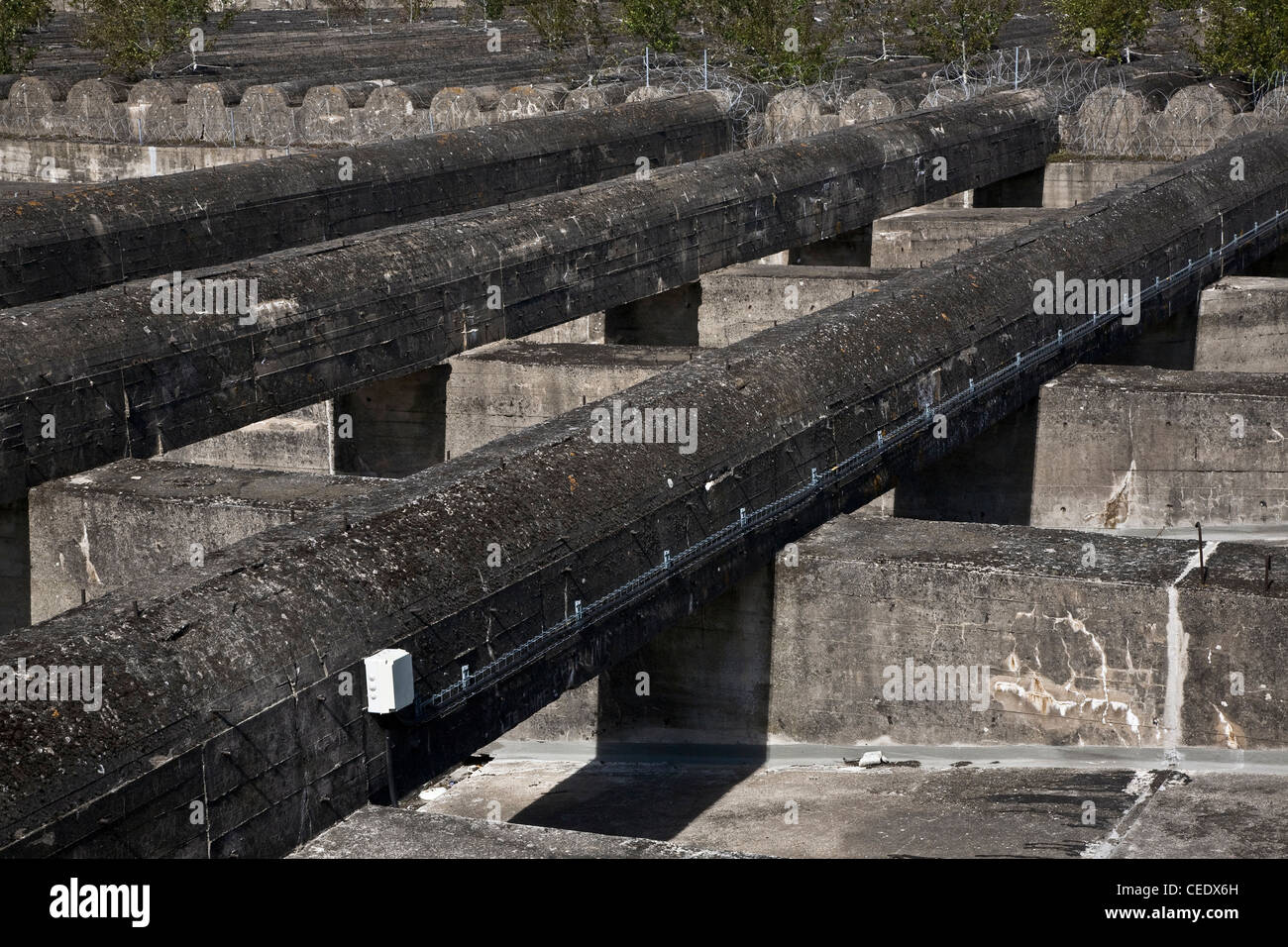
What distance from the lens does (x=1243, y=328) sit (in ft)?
65.8

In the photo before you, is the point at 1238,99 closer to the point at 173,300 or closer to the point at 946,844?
the point at 173,300

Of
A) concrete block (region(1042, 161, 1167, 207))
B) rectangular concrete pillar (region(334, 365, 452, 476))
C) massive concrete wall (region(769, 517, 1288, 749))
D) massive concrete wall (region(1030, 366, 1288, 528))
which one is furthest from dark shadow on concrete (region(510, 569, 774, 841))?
concrete block (region(1042, 161, 1167, 207))

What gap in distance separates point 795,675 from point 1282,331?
9481 mm

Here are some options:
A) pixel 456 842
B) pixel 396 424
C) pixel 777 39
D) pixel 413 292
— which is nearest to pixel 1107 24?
pixel 777 39

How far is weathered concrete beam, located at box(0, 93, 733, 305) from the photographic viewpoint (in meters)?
17.9

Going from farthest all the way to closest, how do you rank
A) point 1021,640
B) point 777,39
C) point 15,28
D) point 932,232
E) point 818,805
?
1. point 15,28
2. point 777,39
3. point 932,232
4. point 1021,640
5. point 818,805

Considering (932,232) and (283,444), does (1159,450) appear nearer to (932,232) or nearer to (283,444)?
(932,232)

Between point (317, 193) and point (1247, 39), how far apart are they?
16.5 metres

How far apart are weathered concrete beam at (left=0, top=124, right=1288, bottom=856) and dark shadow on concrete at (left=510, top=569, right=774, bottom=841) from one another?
0.66m

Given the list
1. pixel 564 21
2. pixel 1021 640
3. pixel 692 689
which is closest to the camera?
pixel 1021 640

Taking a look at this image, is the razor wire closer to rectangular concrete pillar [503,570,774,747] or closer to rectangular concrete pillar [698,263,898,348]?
rectangular concrete pillar [503,570,774,747]

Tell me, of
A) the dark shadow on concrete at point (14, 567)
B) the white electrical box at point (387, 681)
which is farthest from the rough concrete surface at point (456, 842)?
the dark shadow on concrete at point (14, 567)

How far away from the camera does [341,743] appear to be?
9.27 metres

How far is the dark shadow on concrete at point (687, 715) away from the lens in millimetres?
12703
